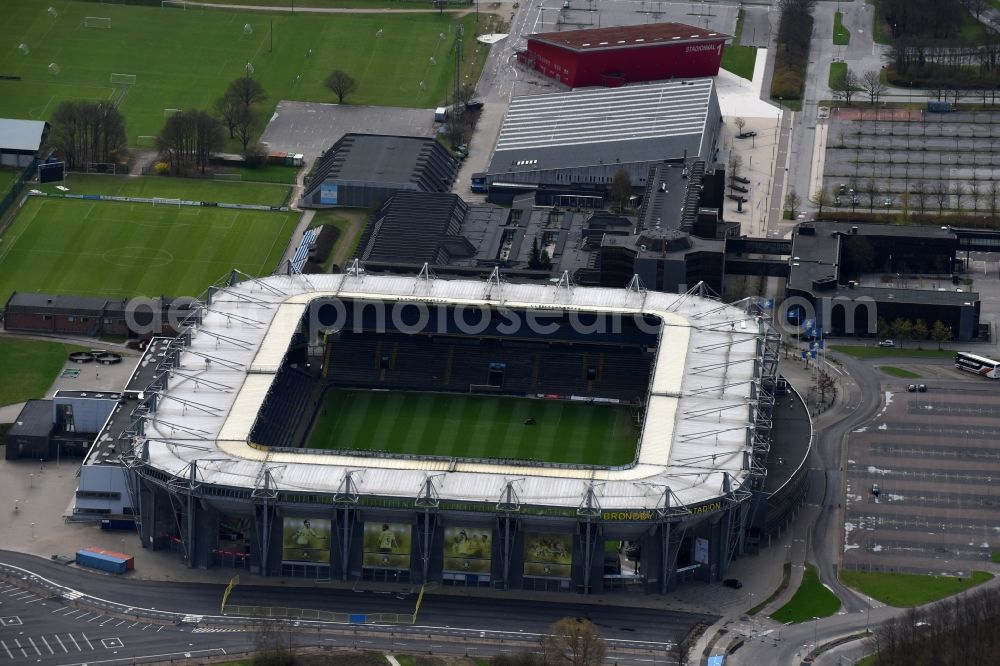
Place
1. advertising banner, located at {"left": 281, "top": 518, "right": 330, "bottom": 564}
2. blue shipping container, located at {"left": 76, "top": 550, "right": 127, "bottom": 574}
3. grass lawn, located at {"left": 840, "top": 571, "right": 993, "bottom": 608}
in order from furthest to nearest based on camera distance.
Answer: blue shipping container, located at {"left": 76, "top": 550, "right": 127, "bottom": 574}, advertising banner, located at {"left": 281, "top": 518, "right": 330, "bottom": 564}, grass lawn, located at {"left": 840, "top": 571, "right": 993, "bottom": 608}

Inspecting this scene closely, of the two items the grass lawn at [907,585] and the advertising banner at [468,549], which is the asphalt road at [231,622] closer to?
the advertising banner at [468,549]

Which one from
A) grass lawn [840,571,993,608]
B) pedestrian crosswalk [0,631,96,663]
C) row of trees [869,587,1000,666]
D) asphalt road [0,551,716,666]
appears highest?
grass lawn [840,571,993,608]

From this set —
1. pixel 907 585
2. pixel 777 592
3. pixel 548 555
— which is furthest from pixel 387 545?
pixel 907 585

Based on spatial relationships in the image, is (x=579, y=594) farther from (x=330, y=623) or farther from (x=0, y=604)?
(x=0, y=604)

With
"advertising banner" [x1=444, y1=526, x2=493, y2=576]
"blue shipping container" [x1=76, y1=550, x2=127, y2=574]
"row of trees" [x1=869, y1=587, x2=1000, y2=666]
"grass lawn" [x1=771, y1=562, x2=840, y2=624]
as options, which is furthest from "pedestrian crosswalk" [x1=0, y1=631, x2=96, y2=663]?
"row of trees" [x1=869, y1=587, x2=1000, y2=666]

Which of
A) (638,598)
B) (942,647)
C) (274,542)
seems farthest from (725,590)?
(274,542)

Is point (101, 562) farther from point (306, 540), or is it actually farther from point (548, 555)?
point (548, 555)

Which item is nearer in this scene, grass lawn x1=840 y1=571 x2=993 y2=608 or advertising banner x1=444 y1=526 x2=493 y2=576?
grass lawn x1=840 y1=571 x2=993 y2=608

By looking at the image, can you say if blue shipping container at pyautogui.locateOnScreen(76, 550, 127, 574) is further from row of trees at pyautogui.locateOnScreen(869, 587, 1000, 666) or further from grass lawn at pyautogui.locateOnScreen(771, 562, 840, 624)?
row of trees at pyautogui.locateOnScreen(869, 587, 1000, 666)
